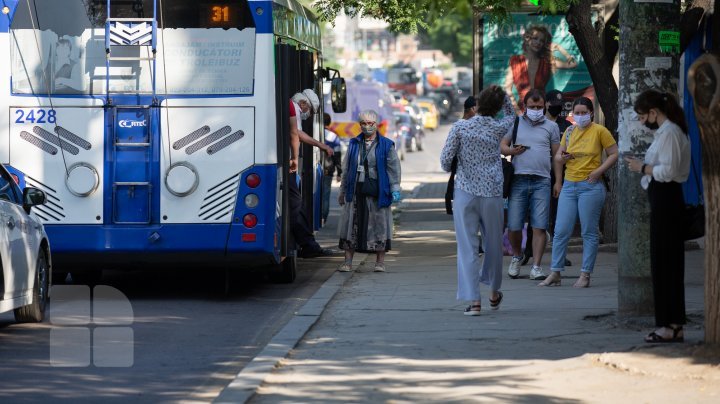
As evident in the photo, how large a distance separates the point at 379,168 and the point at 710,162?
6898 millimetres

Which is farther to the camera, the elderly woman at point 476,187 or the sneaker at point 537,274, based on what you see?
the sneaker at point 537,274

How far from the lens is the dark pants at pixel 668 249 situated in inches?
383

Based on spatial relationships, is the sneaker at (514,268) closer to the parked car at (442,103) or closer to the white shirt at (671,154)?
the white shirt at (671,154)

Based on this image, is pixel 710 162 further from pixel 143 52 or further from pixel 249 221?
pixel 143 52

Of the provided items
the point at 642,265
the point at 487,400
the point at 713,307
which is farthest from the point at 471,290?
the point at 487,400

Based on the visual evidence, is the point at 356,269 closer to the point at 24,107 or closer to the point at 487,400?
the point at 24,107

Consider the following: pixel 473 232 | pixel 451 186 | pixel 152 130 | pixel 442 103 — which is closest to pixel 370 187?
pixel 451 186

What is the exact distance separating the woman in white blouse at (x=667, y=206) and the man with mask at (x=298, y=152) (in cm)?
572

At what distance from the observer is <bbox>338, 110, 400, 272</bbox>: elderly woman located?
615 inches

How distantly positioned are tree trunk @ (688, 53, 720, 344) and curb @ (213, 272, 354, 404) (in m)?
2.76

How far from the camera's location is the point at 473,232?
11711 millimetres

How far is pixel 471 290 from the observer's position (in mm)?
11688

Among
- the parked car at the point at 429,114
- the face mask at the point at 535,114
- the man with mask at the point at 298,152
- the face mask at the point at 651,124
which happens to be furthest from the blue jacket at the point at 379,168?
the parked car at the point at 429,114

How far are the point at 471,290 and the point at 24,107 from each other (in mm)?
4370
